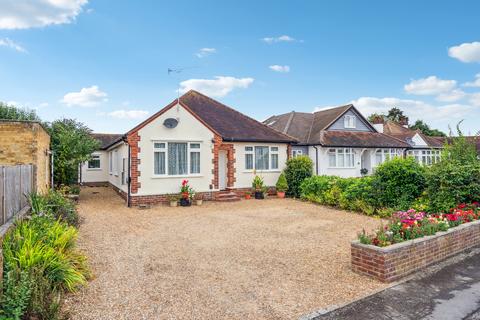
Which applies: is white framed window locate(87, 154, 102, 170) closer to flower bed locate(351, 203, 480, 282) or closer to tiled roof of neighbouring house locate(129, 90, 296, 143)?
tiled roof of neighbouring house locate(129, 90, 296, 143)

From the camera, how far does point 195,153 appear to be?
1459 cm

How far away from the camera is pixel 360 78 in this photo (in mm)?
19969

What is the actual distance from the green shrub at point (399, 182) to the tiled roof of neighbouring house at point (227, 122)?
23.6 feet

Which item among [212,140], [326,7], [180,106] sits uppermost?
[326,7]

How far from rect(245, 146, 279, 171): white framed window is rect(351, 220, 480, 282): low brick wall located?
1115cm

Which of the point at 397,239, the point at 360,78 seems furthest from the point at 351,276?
the point at 360,78

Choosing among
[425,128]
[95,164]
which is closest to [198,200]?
[95,164]

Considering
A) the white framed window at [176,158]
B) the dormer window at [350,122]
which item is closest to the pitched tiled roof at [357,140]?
the dormer window at [350,122]

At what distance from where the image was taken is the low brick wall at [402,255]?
492 cm

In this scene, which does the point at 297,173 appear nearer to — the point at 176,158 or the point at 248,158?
the point at 248,158

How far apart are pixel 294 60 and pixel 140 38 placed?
28.8ft

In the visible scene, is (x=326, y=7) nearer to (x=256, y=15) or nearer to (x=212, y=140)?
(x=256, y=15)

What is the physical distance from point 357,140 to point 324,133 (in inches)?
114

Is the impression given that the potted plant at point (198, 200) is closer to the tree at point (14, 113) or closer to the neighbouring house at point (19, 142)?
the neighbouring house at point (19, 142)
